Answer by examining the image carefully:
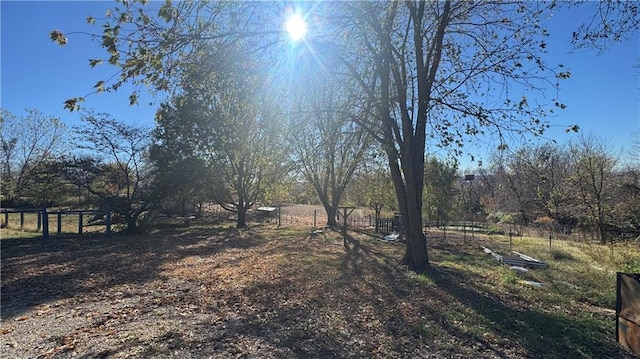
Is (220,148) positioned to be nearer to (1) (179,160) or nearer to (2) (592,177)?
(1) (179,160)

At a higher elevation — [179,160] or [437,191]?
[179,160]

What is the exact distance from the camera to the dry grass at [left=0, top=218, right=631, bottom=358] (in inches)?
157

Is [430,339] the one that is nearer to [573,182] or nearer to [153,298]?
[153,298]

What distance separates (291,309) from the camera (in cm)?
531

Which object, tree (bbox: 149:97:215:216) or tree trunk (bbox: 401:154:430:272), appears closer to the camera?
tree trunk (bbox: 401:154:430:272)

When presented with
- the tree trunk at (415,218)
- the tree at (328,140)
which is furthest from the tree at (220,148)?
the tree trunk at (415,218)

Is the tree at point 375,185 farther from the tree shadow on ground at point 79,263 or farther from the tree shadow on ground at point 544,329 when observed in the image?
the tree shadow on ground at point 544,329

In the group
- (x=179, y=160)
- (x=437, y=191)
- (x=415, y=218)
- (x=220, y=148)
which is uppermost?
(x=220, y=148)

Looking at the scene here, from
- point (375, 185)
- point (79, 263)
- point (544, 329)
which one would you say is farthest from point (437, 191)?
point (79, 263)

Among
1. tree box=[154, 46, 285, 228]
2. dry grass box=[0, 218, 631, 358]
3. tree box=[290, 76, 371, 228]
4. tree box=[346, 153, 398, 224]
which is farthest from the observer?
tree box=[346, 153, 398, 224]

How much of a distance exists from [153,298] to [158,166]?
12572mm

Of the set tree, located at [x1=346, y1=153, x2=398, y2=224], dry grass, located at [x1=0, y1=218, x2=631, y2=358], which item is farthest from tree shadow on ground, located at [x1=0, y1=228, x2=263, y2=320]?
tree, located at [x1=346, y1=153, x2=398, y2=224]

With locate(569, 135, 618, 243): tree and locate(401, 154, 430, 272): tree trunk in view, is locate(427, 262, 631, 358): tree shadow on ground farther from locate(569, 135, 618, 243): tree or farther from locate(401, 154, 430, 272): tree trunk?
locate(569, 135, 618, 243): tree

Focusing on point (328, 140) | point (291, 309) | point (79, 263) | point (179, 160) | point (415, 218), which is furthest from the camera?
point (179, 160)
